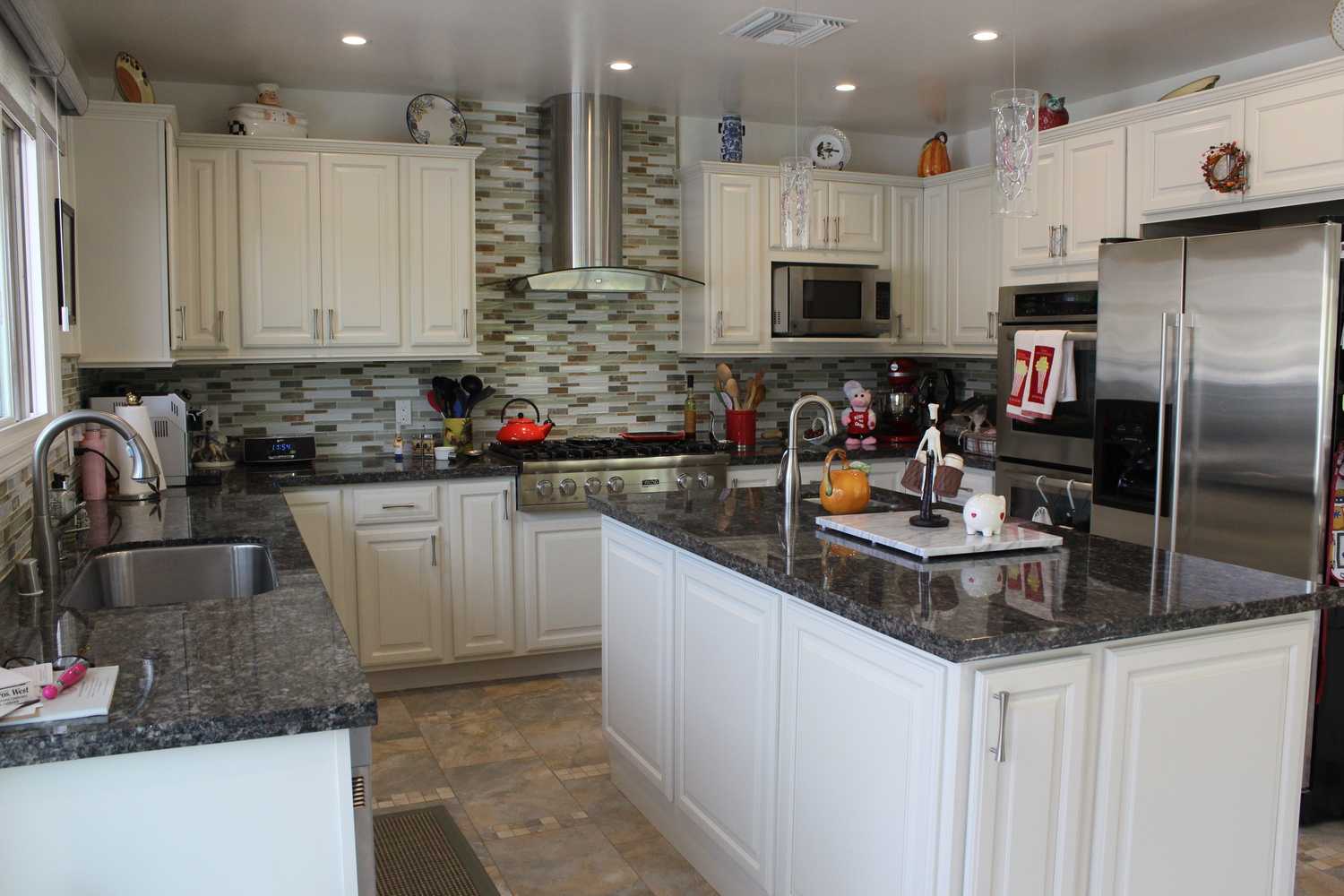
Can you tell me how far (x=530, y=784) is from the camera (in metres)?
3.48

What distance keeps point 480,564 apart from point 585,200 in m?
1.62

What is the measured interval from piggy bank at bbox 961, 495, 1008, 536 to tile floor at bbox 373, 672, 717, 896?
3.73ft

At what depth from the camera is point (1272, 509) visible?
323 cm

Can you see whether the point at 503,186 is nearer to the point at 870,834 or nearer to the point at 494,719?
the point at 494,719

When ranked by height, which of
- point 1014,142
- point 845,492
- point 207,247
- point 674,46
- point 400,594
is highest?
point 674,46

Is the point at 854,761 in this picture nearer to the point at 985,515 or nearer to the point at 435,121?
the point at 985,515

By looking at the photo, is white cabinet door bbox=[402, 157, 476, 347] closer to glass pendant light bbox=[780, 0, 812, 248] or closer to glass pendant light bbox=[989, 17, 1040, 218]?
glass pendant light bbox=[780, 0, 812, 248]

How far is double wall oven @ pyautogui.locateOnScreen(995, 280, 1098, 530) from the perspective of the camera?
403cm

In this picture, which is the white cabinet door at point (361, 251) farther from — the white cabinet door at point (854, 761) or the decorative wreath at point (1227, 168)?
the decorative wreath at point (1227, 168)

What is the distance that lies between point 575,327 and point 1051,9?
2.44 m

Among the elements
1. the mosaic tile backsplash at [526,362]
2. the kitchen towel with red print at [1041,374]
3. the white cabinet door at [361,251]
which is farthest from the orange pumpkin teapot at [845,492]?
the mosaic tile backsplash at [526,362]

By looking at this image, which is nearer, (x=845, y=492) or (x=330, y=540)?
(x=845, y=492)

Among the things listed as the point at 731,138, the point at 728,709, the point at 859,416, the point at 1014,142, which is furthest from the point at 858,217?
the point at 728,709

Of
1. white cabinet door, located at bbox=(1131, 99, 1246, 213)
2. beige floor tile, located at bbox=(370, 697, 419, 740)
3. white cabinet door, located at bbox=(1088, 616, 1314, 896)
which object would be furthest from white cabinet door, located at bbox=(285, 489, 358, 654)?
white cabinet door, located at bbox=(1131, 99, 1246, 213)
